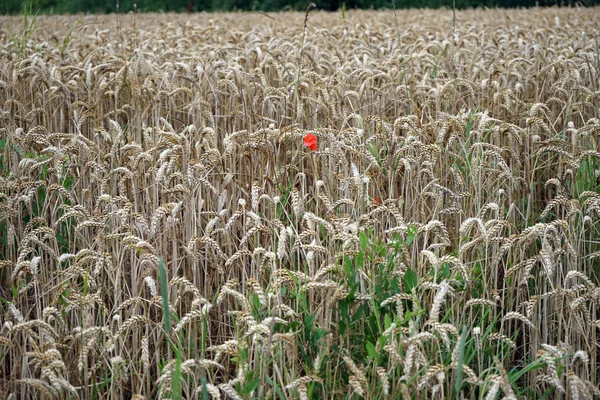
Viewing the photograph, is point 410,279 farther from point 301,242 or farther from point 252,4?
point 252,4

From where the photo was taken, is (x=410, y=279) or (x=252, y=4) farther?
(x=252, y=4)

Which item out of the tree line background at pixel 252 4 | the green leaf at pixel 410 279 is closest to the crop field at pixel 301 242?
the green leaf at pixel 410 279

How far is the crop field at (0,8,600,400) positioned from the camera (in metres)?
1.82

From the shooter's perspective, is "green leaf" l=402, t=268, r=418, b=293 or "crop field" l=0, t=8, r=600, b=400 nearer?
"crop field" l=0, t=8, r=600, b=400

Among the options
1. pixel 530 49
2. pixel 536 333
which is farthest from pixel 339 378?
pixel 530 49

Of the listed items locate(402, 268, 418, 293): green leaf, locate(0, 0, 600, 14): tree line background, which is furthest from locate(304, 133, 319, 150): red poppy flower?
locate(0, 0, 600, 14): tree line background

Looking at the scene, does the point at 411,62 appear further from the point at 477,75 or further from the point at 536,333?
the point at 536,333

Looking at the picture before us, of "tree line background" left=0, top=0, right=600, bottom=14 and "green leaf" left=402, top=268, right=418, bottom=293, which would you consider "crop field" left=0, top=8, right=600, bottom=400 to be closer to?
"green leaf" left=402, top=268, right=418, bottom=293

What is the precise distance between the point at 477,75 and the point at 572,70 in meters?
0.57

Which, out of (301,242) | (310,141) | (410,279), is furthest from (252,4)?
(410,279)

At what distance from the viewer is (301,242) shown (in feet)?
7.43

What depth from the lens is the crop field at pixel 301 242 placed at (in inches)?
71.7

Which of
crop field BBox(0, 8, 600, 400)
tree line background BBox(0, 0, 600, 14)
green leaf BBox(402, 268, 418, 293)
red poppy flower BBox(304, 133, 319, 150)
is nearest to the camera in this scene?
crop field BBox(0, 8, 600, 400)

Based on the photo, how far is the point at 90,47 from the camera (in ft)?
16.5
